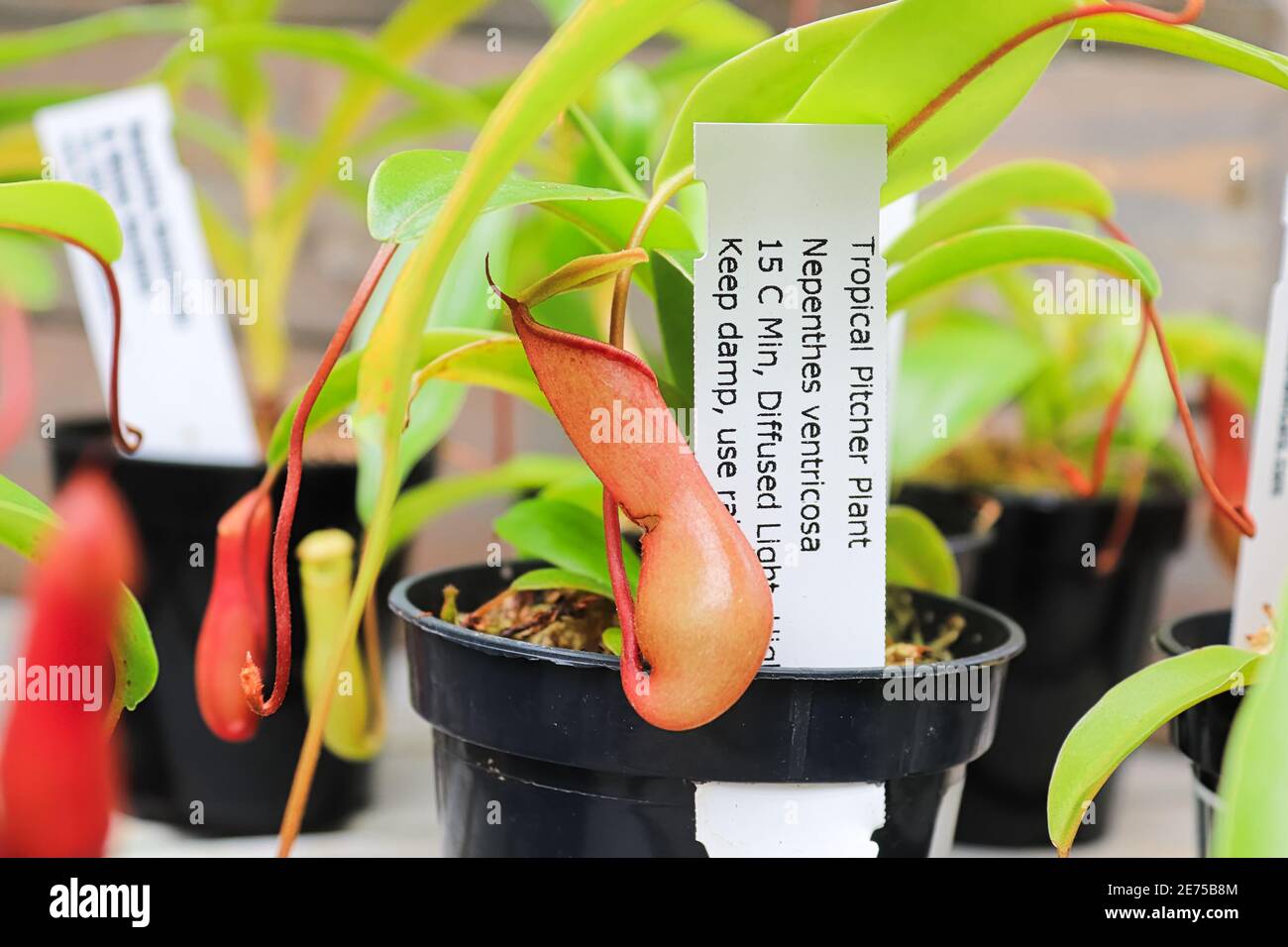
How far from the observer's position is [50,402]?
114 centimetres

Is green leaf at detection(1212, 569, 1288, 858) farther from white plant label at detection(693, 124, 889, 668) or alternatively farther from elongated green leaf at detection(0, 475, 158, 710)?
elongated green leaf at detection(0, 475, 158, 710)

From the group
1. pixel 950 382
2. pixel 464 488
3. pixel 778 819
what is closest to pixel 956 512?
pixel 950 382

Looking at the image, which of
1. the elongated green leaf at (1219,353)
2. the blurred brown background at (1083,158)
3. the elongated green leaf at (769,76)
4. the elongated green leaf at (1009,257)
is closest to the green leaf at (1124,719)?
the elongated green leaf at (1009,257)

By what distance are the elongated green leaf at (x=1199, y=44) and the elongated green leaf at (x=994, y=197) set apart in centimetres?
10

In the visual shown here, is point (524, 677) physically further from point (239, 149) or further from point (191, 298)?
point (239, 149)

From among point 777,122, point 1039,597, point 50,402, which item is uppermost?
→ point 777,122

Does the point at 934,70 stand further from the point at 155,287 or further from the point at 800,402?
the point at 155,287

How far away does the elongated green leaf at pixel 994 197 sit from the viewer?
1.60ft

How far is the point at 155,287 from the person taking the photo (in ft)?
2.42

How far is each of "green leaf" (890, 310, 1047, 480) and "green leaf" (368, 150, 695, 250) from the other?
352mm

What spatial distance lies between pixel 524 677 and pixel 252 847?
1.21 feet

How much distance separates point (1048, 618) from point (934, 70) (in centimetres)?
54
